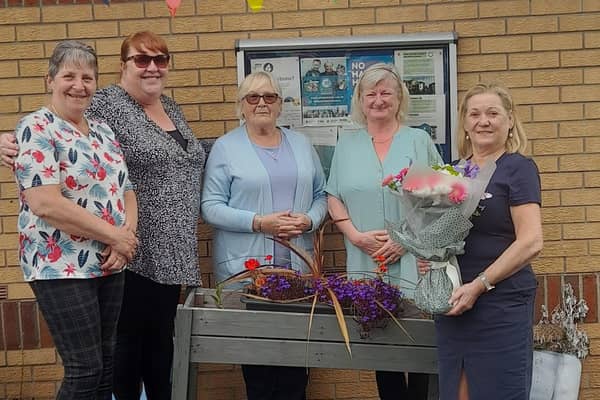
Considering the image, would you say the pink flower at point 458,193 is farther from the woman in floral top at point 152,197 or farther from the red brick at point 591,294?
the red brick at point 591,294

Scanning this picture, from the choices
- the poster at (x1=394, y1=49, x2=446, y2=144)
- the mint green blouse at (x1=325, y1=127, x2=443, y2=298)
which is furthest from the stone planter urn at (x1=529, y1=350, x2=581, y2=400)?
the poster at (x1=394, y1=49, x2=446, y2=144)

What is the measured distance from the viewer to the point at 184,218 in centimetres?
395

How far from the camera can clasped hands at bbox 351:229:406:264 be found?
12.9 ft

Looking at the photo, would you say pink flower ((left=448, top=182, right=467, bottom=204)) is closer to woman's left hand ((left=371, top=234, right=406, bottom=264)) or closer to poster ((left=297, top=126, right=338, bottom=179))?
woman's left hand ((left=371, top=234, right=406, bottom=264))

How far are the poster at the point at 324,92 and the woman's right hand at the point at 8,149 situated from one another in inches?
69.1

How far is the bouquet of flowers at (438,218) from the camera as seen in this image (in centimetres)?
310

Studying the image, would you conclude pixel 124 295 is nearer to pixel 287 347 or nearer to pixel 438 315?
pixel 287 347

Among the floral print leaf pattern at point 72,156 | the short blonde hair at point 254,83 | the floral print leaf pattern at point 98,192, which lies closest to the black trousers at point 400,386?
the short blonde hair at point 254,83

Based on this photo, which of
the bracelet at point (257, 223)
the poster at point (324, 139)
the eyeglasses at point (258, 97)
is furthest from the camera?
the poster at point (324, 139)

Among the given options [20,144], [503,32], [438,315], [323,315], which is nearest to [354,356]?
[323,315]

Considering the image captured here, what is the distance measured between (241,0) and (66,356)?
221 cm

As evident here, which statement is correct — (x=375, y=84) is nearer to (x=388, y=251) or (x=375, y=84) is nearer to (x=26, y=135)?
(x=388, y=251)

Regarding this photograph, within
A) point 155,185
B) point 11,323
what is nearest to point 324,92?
point 155,185

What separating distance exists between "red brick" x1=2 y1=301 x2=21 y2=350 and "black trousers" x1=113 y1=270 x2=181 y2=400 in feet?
2.98
